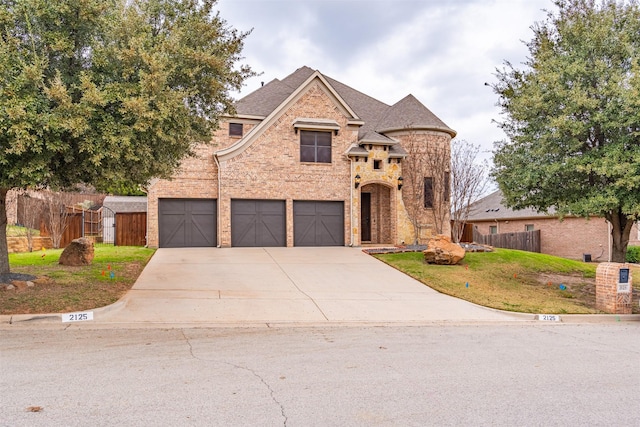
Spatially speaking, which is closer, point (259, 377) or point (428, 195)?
point (259, 377)

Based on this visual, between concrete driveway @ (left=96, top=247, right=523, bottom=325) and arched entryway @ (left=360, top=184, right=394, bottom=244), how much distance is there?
6419 mm

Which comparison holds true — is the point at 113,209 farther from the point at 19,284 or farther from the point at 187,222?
the point at 19,284

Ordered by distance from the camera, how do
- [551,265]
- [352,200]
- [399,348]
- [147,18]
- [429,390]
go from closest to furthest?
[429,390] < [399,348] < [147,18] < [551,265] < [352,200]

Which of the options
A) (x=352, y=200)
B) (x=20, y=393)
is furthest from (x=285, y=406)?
(x=352, y=200)

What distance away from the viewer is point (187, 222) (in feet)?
A: 71.4

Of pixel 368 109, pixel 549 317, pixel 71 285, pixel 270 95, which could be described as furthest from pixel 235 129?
pixel 549 317

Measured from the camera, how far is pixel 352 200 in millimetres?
22891

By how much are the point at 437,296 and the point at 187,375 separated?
8.79 m

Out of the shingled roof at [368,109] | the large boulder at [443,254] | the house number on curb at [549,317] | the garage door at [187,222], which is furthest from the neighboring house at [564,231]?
the house number on curb at [549,317]

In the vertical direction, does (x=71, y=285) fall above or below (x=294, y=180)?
below

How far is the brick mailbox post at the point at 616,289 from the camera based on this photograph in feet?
37.9

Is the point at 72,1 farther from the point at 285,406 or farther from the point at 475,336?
the point at 475,336

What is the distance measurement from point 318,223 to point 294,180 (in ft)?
7.82

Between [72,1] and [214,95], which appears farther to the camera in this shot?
[214,95]
